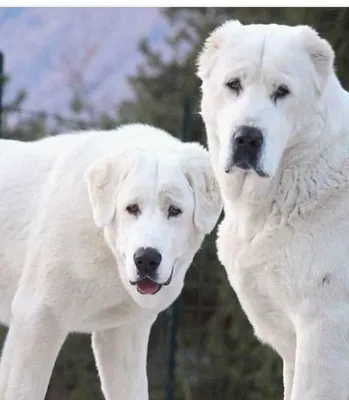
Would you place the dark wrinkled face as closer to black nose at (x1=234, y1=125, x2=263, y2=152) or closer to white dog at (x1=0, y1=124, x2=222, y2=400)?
black nose at (x1=234, y1=125, x2=263, y2=152)

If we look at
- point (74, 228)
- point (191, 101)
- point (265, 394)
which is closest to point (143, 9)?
point (191, 101)

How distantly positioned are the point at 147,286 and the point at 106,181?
0.51 m

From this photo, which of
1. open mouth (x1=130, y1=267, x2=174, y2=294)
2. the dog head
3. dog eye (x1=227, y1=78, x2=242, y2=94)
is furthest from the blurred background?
dog eye (x1=227, y1=78, x2=242, y2=94)

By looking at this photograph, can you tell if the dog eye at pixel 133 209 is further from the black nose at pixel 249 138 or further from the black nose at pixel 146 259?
the black nose at pixel 249 138

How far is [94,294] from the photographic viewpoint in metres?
3.96

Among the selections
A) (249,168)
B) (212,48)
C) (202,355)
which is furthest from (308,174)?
(202,355)

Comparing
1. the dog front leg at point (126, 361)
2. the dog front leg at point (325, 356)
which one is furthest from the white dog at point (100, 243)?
the dog front leg at point (325, 356)

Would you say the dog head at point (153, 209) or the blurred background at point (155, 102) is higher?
the dog head at point (153, 209)

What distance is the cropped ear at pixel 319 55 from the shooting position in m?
3.39

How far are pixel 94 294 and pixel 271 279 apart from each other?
2.95 ft

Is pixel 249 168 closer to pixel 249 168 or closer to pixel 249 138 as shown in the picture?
pixel 249 168

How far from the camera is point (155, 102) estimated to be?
782 cm

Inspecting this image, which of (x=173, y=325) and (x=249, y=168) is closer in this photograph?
(x=249, y=168)

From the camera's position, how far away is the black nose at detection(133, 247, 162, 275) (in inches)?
144
